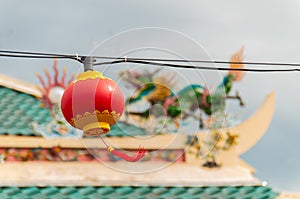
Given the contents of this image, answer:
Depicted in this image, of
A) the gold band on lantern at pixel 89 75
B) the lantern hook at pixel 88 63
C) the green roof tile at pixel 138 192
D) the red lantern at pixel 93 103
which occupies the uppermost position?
the lantern hook at pixel 88 63

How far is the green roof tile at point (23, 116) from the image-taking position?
11.4 meters

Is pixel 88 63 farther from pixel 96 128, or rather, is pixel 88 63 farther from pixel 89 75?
pixel 96 128

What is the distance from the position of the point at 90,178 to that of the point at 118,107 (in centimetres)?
359

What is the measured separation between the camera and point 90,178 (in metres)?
10.4

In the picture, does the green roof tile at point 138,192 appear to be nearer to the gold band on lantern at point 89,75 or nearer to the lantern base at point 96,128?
the lantern base at point 96,128

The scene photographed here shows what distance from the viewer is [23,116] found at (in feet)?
39.8

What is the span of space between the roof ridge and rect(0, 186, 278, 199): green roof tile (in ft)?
11.3

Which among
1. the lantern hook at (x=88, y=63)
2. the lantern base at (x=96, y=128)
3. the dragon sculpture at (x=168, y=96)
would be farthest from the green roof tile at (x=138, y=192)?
the lantern hook at (x=88, y=63)

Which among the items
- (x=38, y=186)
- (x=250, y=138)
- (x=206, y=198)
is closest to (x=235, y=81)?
(x=250, y=138)

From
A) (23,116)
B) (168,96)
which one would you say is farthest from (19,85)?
(168,96)

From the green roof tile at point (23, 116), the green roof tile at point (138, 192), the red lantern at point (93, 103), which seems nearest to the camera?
the red lantern at point (93, 103)

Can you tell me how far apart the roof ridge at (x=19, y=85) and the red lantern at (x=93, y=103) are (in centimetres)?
613

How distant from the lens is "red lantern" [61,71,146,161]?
6.81 m

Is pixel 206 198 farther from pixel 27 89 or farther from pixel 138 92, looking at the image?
pixel 27 89
